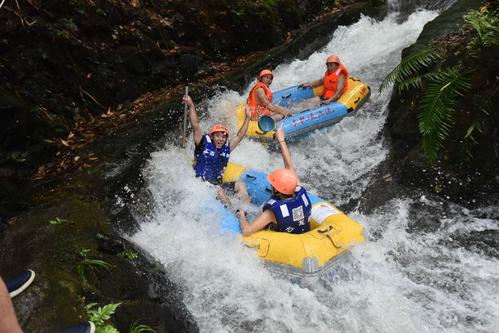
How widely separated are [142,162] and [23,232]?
2.40 meters

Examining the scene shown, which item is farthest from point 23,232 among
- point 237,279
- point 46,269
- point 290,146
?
point 290,146

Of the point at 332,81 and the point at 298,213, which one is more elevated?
the point at 298,213

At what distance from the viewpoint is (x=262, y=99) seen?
8047mm

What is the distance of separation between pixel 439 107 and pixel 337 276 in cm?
243

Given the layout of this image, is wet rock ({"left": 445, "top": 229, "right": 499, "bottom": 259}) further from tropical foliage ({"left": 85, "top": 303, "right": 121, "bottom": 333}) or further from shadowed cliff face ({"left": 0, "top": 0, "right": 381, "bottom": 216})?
shadowed cliff face ({"left": 0, "top": 0, "right": 381, "bottom": 216})

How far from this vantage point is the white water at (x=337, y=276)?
424 centimetres

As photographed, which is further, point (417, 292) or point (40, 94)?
point (40, 94)

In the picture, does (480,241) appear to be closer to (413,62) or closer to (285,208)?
(285,208)

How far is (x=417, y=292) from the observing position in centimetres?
452

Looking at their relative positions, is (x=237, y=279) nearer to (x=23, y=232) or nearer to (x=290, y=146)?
(x=23, y=232)

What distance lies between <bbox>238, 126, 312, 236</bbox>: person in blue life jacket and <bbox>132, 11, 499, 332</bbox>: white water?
1.29 ft

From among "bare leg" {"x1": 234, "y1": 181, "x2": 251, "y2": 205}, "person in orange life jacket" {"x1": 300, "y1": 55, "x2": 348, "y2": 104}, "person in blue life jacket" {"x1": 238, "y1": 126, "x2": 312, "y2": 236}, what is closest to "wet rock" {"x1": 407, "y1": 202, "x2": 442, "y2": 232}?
"person in blue life jacket" {"x1": 238, "y1": 126, "x2": 312, "y2": 236}

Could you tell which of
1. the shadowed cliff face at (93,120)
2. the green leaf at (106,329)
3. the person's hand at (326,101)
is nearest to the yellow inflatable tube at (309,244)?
the shadowed cliff face at (93,120)

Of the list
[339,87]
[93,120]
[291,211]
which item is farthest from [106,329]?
[339,87]
